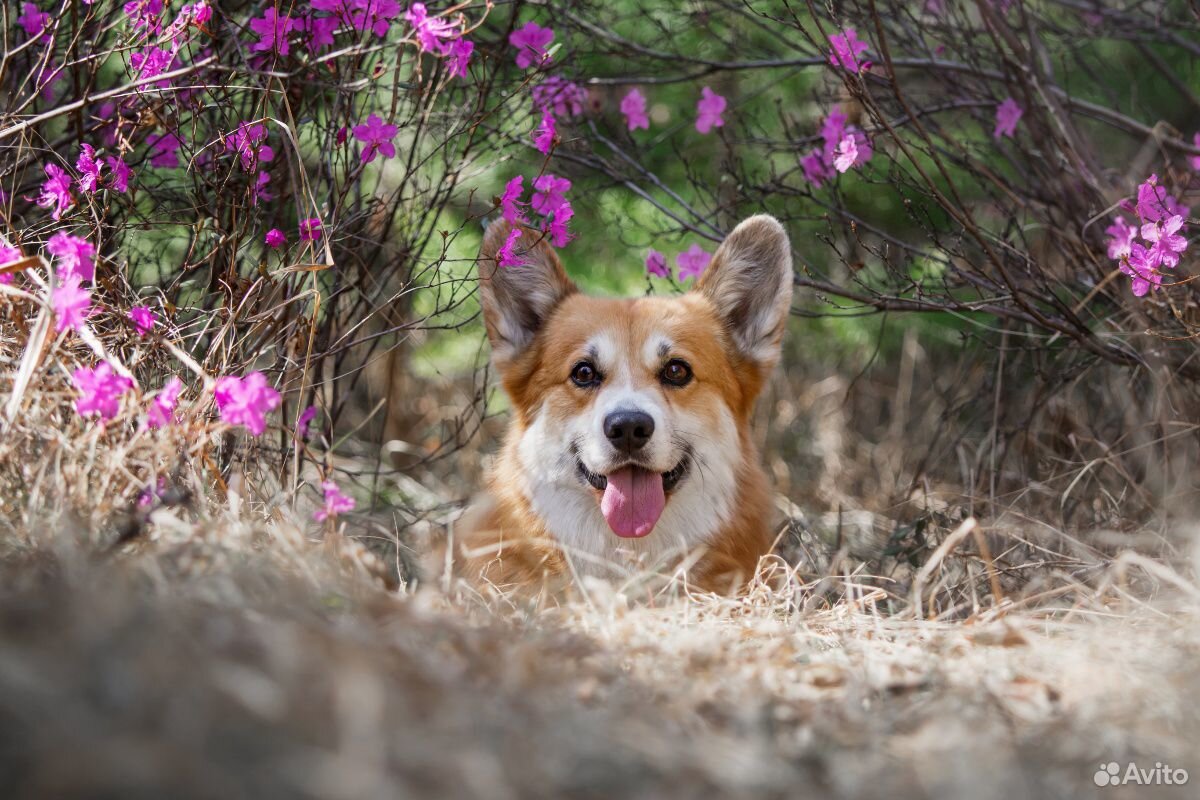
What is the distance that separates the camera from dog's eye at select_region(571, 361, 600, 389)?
358cm

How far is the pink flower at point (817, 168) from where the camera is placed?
3.94 meters

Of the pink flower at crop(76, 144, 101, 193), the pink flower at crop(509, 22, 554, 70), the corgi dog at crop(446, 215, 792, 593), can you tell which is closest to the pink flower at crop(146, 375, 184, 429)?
the pink flower at crop(76, 144, 101, 193)

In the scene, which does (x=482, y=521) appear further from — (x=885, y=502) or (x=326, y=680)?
(x=885, y=502)

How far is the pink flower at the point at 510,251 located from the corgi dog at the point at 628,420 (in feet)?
0.13

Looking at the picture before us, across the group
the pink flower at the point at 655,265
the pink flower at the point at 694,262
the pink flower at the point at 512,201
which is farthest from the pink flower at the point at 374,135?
the pink flower at the point at 694,262

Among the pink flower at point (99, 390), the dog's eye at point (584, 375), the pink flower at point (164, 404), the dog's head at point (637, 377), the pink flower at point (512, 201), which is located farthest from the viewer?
the dog's eye at point (584, 375)

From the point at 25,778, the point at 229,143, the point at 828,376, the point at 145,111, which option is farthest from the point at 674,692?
the point at 828,376

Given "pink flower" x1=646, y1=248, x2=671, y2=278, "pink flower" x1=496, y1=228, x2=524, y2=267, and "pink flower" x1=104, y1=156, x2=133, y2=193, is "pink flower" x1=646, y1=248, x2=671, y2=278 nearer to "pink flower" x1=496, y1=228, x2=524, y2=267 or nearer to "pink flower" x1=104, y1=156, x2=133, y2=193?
"pink flower" x1=496, y1=228, x2=524, y2=267

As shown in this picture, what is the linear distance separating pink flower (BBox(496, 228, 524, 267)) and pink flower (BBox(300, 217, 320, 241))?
1.96ft

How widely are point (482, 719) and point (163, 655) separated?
464 mm

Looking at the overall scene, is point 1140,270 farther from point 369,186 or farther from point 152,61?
point 369,186

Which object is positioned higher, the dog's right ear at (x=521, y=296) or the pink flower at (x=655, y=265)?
the pink flower at (x=655, y=265)

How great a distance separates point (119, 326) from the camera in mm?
2861

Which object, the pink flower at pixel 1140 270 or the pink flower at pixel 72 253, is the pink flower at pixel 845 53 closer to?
the pink flower at pixel 1140 270
